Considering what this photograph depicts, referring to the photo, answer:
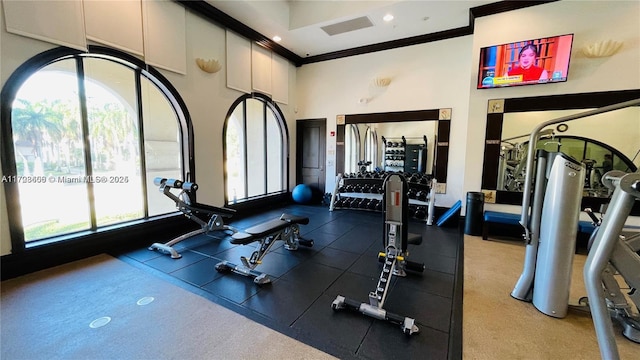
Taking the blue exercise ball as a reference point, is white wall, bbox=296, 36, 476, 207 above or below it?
above

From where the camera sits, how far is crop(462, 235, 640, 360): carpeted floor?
1.92 meters

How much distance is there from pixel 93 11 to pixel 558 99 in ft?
22.9

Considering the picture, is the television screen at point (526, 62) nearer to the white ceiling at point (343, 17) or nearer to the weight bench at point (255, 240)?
the white ceiling at point (343, 17)

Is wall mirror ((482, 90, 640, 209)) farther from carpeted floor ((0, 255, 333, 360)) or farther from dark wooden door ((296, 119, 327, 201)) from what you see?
carpeted floor ((0, 255, 333, 360))

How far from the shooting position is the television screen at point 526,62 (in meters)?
4.12

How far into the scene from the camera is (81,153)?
3.52 meters

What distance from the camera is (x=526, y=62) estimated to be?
4.32m

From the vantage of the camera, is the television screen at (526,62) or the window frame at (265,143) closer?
the television screen at (526,62)

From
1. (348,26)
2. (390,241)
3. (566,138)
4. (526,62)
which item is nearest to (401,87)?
(348,26)

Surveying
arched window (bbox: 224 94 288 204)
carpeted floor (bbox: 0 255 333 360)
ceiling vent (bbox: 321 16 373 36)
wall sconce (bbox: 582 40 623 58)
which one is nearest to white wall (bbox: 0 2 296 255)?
arched window (bbox: 224 94 288 204)

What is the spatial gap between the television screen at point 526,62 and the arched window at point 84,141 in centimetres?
542

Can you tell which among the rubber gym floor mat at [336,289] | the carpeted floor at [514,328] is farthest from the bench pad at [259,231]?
the carpeted floor at [514,328]

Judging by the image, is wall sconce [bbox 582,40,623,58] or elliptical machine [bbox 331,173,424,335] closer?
elliptical machine [bbox 331,173,424,335]

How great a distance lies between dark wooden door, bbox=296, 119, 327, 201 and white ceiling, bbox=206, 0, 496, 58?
210cm
